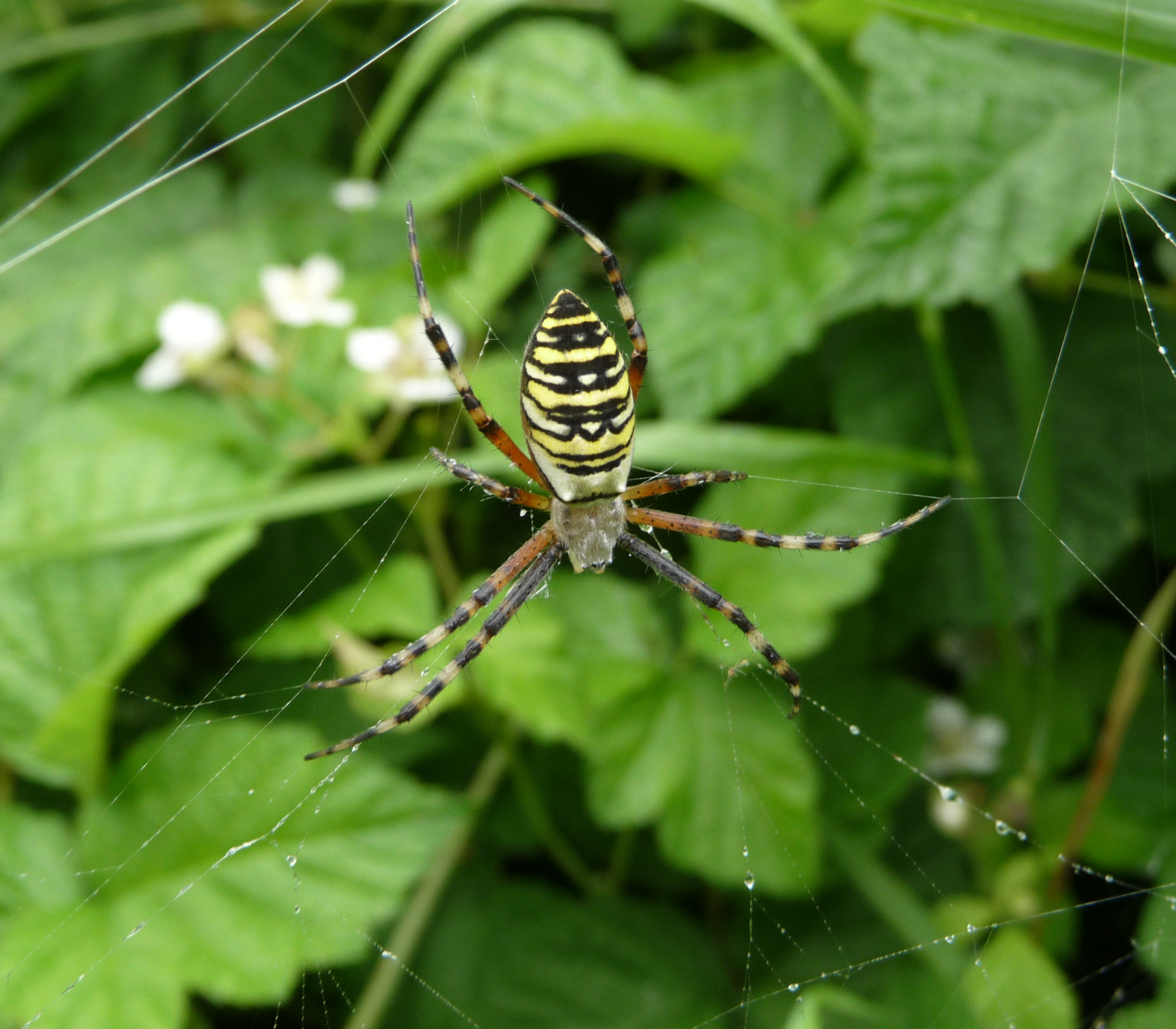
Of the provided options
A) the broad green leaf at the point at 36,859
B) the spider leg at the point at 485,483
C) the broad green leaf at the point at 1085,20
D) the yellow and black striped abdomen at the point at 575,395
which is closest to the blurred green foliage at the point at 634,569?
the broad green leaf at the point at 36,859

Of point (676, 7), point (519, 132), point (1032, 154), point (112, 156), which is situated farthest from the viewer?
point (112, 156)

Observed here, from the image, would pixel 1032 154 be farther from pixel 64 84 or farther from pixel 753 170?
pixel 64 84

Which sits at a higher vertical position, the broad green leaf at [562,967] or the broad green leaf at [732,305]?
the broad green leaf at [732,305]

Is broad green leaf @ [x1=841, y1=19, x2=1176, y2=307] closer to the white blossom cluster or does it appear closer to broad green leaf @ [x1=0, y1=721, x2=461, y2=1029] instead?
the white blossom cluster

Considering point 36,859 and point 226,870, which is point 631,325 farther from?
point 36,859

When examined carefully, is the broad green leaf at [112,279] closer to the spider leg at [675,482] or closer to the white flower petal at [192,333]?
the white flower petal at [192,333]

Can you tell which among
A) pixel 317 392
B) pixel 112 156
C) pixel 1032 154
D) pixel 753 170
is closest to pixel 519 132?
pixel 753 170
